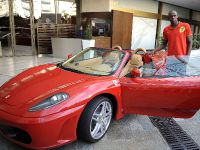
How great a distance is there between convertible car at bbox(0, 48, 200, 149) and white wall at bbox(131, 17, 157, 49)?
10.1 m

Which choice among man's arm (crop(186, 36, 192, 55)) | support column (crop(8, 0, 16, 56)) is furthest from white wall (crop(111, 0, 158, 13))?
man's arm (crop(186, 36, 192, 55))

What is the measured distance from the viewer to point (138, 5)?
43.8ft

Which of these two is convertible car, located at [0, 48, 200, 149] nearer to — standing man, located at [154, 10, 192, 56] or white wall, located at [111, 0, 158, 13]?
standing man, located at [154, 10, 192, 56]

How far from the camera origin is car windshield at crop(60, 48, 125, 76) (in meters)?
3.35

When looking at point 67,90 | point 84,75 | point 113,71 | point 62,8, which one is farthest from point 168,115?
point 62,8

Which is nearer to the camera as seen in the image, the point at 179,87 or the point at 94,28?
the point at 179,87

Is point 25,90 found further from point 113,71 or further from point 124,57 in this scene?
point 124,57

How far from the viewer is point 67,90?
270 centimetres

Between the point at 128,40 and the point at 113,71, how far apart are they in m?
9.15

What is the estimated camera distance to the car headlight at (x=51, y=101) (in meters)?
2.49

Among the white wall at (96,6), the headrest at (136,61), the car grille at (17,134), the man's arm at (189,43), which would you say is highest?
the white wall at (96,6)

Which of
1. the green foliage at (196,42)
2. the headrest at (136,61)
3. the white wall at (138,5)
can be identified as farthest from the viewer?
the green foliage at (196,42)

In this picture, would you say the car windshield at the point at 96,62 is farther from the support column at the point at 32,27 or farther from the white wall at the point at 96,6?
the white wall at the point at 96,6

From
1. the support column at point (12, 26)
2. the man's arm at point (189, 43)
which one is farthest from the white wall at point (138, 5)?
the man's arm at point (189, 43)
